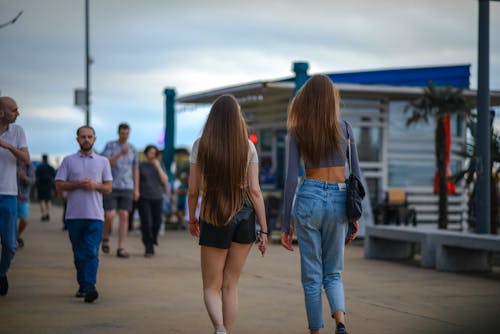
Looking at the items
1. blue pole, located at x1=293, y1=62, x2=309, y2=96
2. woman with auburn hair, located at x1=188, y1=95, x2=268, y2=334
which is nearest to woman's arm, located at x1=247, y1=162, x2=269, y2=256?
woman with auburn hair, located at x1=188, y1=95, x2=268, y2=334

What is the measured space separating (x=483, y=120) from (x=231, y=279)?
7.90m

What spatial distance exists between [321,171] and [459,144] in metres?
19.1

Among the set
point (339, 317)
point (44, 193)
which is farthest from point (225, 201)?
point (44, 193)

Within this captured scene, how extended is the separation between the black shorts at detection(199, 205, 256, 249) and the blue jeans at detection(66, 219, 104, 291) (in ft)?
10.0

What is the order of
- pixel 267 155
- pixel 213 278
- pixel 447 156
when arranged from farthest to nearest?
pixel 267 155 < pixel 447 156 < pixel 213 278

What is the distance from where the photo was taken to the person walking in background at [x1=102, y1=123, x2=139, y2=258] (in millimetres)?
14586

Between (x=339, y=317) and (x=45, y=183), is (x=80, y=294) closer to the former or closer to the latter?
(x=339, y=317)

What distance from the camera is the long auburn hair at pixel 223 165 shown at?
6324mm

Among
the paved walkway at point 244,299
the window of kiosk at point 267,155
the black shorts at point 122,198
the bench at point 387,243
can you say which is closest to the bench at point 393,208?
the window of kiosk at point 267,155

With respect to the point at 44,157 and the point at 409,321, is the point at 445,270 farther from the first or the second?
the point at 44,157

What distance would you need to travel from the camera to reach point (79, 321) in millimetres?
→ 7816

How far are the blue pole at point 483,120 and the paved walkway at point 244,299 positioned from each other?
0.87 m

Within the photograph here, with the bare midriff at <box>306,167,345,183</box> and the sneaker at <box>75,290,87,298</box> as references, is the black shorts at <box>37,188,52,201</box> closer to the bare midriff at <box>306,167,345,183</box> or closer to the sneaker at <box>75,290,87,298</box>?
the sneaker at <box>75,290,87,298</box>

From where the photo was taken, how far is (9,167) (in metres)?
9.16
